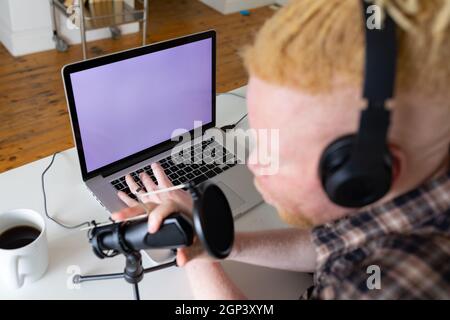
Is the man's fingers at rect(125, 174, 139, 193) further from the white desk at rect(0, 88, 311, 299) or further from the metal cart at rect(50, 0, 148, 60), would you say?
the metal cart at rect(50, 0, 148, 60)

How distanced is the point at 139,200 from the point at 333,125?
0.55 metres

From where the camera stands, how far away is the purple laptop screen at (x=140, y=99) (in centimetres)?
86

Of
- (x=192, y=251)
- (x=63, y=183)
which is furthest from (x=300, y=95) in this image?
(x=63, y=183)

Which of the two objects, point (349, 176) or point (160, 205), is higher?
point (349, 176)

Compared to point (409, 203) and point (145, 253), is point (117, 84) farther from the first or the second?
point (409, 203)

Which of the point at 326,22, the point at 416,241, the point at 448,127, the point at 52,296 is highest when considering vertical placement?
the point at 326,22

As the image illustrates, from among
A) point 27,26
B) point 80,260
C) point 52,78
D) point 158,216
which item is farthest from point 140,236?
point 27,26

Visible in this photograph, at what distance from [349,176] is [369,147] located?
4 cm

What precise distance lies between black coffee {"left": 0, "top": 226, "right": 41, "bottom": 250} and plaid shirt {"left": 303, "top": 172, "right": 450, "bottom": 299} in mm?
505

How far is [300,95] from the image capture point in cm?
47

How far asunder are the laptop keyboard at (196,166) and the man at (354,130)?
0.35 meters

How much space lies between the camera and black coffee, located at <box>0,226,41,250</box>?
749mm

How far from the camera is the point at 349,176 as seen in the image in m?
0.48

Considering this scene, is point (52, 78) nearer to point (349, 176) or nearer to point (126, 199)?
point (126, 199)
